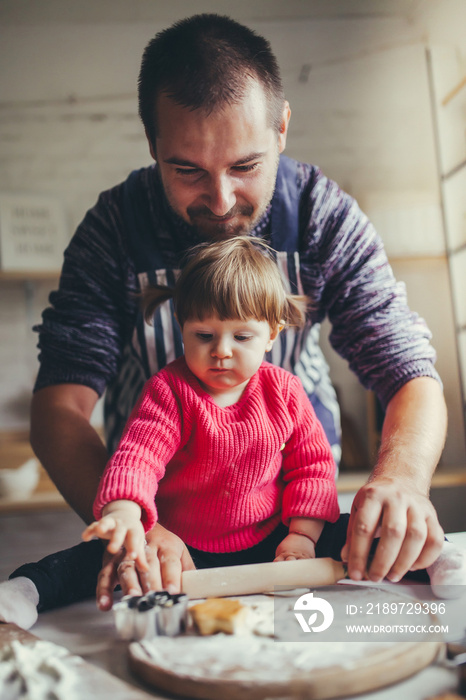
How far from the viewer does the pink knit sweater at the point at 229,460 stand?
90cm

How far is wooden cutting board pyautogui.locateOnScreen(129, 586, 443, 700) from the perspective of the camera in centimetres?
51

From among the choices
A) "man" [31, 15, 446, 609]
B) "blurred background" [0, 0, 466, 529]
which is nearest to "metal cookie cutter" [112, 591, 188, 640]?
"man" [31, 15, 446, 609]

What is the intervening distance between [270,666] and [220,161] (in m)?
0.73

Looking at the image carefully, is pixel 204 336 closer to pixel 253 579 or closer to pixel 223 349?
pixel 223 349

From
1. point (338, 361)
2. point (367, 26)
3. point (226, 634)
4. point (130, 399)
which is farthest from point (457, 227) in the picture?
point (226, 634)

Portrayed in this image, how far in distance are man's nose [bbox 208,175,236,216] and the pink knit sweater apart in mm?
262

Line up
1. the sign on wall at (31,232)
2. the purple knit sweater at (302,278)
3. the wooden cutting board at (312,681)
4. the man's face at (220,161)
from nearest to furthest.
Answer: the wooden cutting board at (312,681), the man's face at (220,161), the purple knit sweater at (302,278), the sign on wall at (31,232)

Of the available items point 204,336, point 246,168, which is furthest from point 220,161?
point 204,336

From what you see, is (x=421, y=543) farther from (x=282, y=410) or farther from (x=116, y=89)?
(x=116, y=89)

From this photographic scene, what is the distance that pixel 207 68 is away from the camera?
1.02 m

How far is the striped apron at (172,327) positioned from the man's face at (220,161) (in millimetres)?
106

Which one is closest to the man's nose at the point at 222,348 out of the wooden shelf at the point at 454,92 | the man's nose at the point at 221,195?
the man's nose at the point at 221,195

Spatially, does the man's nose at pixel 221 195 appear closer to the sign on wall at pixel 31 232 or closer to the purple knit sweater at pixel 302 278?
the purple knit sweater at pixel 302 278

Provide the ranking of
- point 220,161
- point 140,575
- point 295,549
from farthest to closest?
point 220,161
point 295,549
point 140,575
